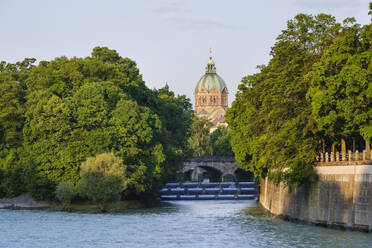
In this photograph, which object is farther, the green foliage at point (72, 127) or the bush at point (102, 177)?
the green foliage at point (72, 127)

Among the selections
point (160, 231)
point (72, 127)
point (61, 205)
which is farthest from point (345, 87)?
Answer: point (61, 205)

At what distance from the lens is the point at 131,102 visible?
7706 cm

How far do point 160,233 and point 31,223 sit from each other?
37.1 feet

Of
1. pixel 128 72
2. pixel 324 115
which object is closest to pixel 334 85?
pixel 324 115

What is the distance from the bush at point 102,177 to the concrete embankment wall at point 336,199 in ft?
50.7

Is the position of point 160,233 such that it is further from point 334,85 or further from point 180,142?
point 180,142

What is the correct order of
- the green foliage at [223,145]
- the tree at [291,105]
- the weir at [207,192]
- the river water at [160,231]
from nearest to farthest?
1. the river water at [160,231]
2. the tree at [291,105]
3. the weir at [207,192]
4. the green foliage at [223,145]

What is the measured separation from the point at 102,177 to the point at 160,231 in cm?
1598

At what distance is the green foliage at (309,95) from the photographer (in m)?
48.8

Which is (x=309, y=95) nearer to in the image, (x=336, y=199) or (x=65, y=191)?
(x=336, y=199)

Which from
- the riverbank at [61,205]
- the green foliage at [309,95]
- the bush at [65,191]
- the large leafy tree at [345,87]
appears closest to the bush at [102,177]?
the bush at [65,191]

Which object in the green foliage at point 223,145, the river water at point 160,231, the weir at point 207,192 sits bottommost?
the river water at point 160,231

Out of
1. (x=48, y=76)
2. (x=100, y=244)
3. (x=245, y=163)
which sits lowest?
(x=100, y=244)

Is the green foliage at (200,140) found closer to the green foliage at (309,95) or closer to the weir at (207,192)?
the weir at (207,192)
